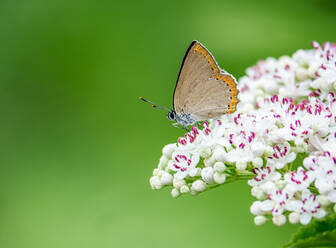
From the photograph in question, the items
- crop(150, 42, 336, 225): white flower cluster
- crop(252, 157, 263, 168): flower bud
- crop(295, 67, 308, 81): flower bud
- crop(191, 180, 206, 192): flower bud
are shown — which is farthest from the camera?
crop(295, 67, 308, 81): flower bud

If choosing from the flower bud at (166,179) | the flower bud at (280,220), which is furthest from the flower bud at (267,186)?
the flower bud at (166,179)

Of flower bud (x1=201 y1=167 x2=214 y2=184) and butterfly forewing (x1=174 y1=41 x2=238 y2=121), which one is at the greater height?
butterfly forewing (x1=174 y1=41 x2=238 y2=121)

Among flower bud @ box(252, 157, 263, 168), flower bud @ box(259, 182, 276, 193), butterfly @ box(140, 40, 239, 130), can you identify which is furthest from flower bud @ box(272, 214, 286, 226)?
butterfly @ box(140, 40, 239, 130)

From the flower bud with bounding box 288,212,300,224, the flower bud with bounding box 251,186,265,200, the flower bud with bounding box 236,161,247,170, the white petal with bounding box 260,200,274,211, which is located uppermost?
the flower bud with bounding box 236,161,247,170

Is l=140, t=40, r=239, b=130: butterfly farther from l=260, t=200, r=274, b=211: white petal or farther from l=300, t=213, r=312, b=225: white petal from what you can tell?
l=300, t=213, r=312, b=225: white petal

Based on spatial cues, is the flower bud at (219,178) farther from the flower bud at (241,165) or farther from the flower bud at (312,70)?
the flower bud at (312,70)

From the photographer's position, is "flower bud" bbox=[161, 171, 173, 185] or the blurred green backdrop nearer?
"flower bud" bbox=[161, 171, 173, 185]

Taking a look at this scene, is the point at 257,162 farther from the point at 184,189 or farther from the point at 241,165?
the point at 184,189

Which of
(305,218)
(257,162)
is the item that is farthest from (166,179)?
(305,218)
